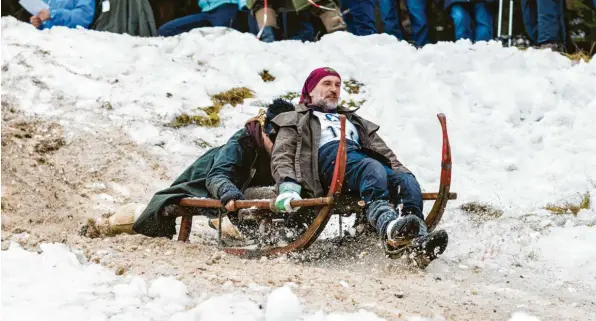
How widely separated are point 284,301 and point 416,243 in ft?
4.19

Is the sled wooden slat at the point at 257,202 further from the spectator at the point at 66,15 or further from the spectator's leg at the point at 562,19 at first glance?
the spectator at the point at 66,15

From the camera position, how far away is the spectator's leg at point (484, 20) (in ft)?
29.5

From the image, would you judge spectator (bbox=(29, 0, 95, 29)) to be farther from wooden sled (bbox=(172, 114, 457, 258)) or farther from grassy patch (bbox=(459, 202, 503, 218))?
grassy patch (bbox=(459, 202, 503, 218))

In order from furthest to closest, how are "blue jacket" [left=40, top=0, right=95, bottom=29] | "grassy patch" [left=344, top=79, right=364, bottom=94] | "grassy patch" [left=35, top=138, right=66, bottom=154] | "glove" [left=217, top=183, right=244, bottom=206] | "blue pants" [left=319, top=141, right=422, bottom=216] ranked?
"blue jacket" [left=40, top=0, right=95, bottom=29]
"grassy patch" [left=344, top=79, right=364, bottom=94]
"grassy patch" [left=35, top=138, right=66, bottom=154]
"glove" [left=217, top=183, right=244, bottom=206]
"blue pants" [left=319, top=141, right=422, bottom=216]

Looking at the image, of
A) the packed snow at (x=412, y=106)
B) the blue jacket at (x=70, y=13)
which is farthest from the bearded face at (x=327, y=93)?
the blue jacket at (x=70, y=13)

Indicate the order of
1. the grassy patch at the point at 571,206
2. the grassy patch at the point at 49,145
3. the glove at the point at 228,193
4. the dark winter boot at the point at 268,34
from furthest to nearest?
the dark winter boot at the point at 268,34
the grassy patch at the point at 49,145
the grassy patch at the point at 571,206
the glove at the point at 228,193

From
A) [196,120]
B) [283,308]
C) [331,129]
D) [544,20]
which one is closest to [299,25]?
[196,120]

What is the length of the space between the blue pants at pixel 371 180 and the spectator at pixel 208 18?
446 centimetres

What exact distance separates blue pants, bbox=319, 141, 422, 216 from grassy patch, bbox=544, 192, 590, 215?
1.34 metres

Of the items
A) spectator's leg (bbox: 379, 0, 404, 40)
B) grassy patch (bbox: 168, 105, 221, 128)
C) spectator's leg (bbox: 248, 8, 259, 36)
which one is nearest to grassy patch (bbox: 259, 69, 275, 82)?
grassy patch (bbox: 168, 105, 221, 128)

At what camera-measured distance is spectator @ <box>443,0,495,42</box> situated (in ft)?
29.5

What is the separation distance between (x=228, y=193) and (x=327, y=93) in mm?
941

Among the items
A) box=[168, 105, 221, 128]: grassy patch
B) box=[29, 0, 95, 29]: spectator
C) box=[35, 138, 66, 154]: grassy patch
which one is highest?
box=[29, 0, 95, 29]: spectator

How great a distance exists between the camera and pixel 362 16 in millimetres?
9258
